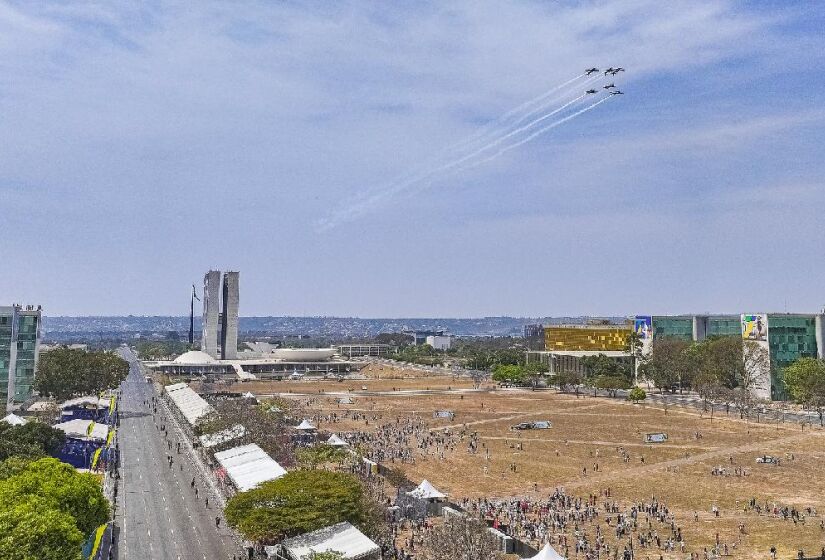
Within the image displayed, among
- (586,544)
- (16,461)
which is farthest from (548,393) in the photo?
(16,461)

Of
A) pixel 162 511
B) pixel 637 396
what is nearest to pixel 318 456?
pixel 162 511

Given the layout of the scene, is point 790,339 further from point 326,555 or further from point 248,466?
point 326,555

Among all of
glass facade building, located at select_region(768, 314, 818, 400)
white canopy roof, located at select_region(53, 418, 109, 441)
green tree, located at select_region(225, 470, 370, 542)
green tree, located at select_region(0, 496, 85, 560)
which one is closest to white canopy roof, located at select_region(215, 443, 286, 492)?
green tree, located at select_region(225, 470, 370, 542)

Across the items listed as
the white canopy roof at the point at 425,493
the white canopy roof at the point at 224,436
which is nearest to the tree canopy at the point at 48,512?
the white canopy roof at the point at 425,493

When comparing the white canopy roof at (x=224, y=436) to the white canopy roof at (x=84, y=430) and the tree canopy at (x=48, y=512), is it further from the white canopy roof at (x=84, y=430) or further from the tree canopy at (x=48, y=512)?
the tree canopy at (x=48, y=512)

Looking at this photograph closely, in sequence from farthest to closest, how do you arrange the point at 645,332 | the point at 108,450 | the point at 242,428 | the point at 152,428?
the point at 645,332 < the point at 152,428 < the point at 108,450 < the point at 242,428

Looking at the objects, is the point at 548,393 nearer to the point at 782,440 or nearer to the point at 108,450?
the point at 782,440
